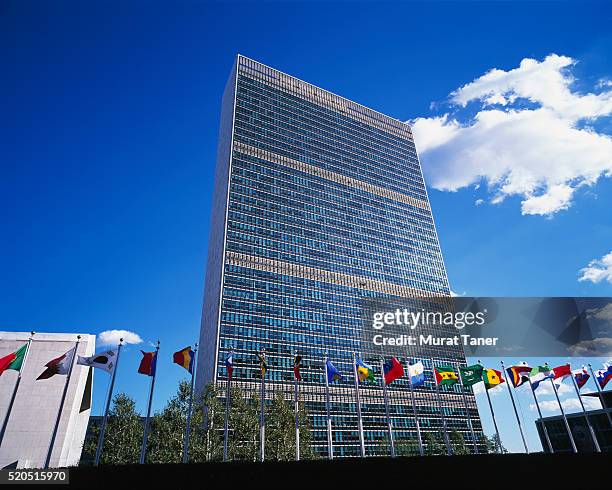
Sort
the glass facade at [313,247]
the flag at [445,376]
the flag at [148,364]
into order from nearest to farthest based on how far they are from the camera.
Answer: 1. the flag at [148,364]
2. the flag at [445,376]
3. the glass facade at [313,247]

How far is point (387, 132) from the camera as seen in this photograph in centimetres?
15400

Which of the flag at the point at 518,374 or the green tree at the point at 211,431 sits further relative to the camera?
the green tree at the point at 211,431

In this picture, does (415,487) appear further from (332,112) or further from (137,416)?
(332,112)

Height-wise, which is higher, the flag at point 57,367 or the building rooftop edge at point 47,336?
the building rooftop edge at point 47,336

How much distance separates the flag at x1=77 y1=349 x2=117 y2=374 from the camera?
2686 centimetres

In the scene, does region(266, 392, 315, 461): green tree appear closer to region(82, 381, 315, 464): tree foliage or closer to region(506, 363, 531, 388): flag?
region(82, 381, 315, 464): tree foliage

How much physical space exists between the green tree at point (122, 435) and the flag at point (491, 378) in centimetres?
4596

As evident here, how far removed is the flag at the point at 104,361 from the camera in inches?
1057

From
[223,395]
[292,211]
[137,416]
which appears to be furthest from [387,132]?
[137,416]

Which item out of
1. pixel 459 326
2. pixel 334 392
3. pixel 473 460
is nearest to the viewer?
pixel 473 460

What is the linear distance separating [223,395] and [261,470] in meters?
60.6

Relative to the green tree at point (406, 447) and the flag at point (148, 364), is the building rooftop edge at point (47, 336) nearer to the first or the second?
the flag at point (148, 364)

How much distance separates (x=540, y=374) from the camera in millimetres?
39688

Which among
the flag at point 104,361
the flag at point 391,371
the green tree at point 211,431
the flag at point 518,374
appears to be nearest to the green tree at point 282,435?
the green tree at point 211,431
